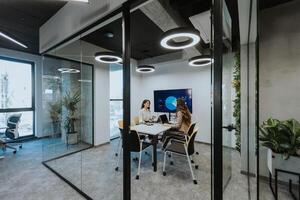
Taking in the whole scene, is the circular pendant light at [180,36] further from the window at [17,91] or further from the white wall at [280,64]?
the window at [17,91]

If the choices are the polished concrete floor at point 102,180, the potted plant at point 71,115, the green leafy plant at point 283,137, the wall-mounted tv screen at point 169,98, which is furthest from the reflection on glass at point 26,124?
the green leafy plant at point 283,137

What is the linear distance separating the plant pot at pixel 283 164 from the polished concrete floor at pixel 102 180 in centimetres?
29

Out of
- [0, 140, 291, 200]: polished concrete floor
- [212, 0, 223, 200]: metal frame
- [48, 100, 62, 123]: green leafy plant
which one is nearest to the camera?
[212, 0, 223, 200]: metal frame

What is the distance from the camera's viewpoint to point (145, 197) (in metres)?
2.23

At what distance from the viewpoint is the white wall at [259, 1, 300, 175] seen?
242 cm

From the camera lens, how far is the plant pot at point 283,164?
2166 mm

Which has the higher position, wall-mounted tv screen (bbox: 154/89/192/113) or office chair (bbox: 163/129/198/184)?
wall-mounted tv screen (bbox: 154/89/192/113)

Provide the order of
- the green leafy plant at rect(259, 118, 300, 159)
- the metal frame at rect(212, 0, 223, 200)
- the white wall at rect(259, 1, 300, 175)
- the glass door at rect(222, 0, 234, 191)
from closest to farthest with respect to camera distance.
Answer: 1. the metal frame at rect(212, 0, 223, 200)
2. the glass door at rect(222, 0, 234, 191)
3. the green leafy plant at rect(259, 118, 300, 159)
4. the white wall at rect(259, 1, 300, 175)

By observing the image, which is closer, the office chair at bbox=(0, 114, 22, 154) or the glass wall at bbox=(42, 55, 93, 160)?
the glass wall at bbox=(42, 55, 93, 160)

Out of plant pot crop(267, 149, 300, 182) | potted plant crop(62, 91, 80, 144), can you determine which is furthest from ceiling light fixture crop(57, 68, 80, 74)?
plant pot crop(267, 149, 300, 182)

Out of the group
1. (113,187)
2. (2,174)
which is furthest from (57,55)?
(113,187)

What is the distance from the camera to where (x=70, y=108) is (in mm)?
3217

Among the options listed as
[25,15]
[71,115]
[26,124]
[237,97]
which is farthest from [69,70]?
[26,124]

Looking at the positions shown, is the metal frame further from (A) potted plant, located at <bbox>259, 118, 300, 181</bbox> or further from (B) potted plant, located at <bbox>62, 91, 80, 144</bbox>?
(B) potted plant, located at <bbox>62, 91, 80, 144</bbox>
